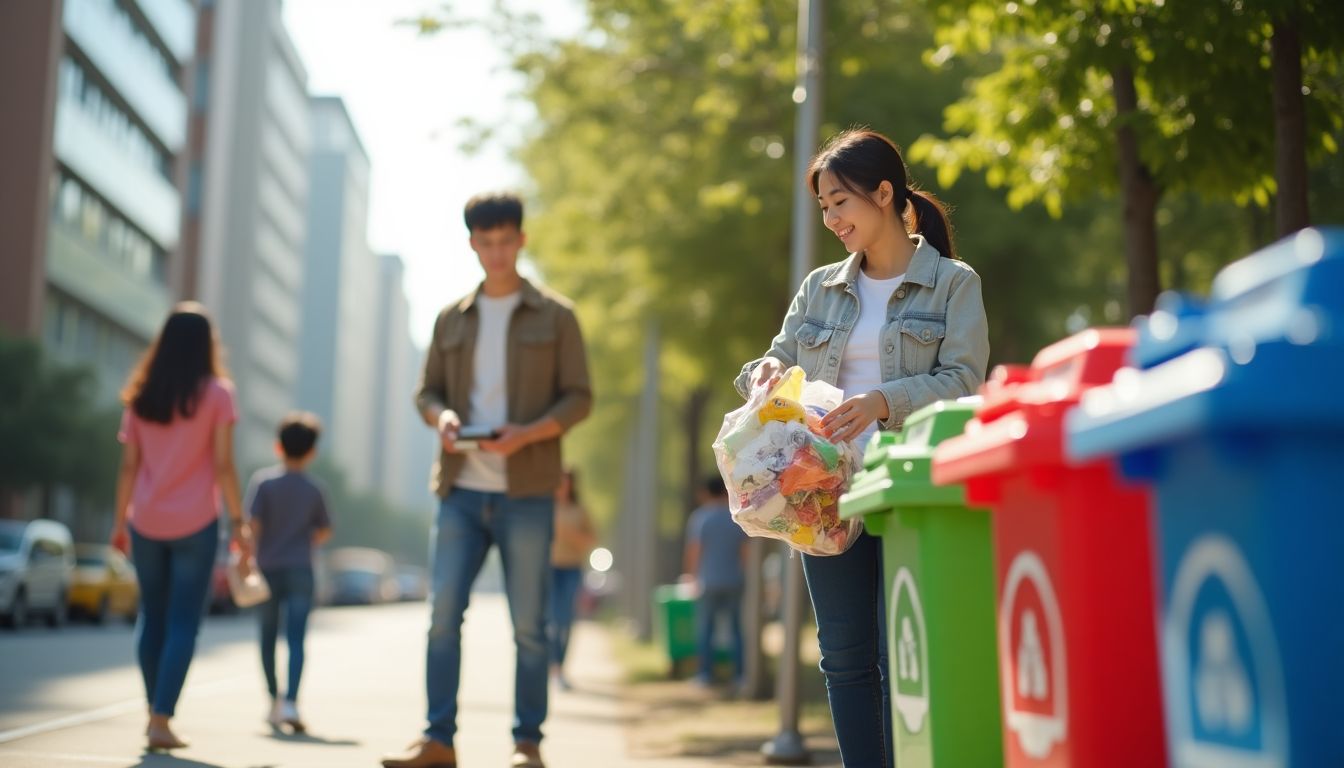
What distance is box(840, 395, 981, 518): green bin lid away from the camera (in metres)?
3.95

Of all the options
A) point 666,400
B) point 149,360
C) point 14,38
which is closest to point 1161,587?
point 149,360

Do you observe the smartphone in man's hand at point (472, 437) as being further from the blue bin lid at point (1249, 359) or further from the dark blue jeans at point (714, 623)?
the dark blue jeans at point (714, 623)

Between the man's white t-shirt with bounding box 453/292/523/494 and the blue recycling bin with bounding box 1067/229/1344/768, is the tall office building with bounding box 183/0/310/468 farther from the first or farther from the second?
the blue recycling bin with bounding box 1067/229/1344/768

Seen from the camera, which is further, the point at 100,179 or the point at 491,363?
the point at 100,179

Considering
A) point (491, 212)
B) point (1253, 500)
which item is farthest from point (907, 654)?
point (491, 212)

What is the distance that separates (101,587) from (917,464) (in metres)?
27.0

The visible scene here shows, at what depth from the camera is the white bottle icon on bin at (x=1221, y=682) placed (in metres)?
2.46

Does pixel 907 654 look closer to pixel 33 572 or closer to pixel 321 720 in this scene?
pixel 321 720

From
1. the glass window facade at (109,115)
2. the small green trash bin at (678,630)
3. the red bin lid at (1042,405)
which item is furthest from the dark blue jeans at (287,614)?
the glass window facade at (109,115)

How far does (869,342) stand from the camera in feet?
16.4

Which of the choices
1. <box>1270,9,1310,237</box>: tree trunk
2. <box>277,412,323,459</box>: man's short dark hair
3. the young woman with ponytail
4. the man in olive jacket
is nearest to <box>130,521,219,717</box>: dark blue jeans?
the man in olive jacket

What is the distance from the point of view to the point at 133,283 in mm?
57219

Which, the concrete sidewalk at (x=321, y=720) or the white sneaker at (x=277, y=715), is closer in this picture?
the concrete sidewalk at (x=321, y=720)

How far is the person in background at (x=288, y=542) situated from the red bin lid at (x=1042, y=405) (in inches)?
271
